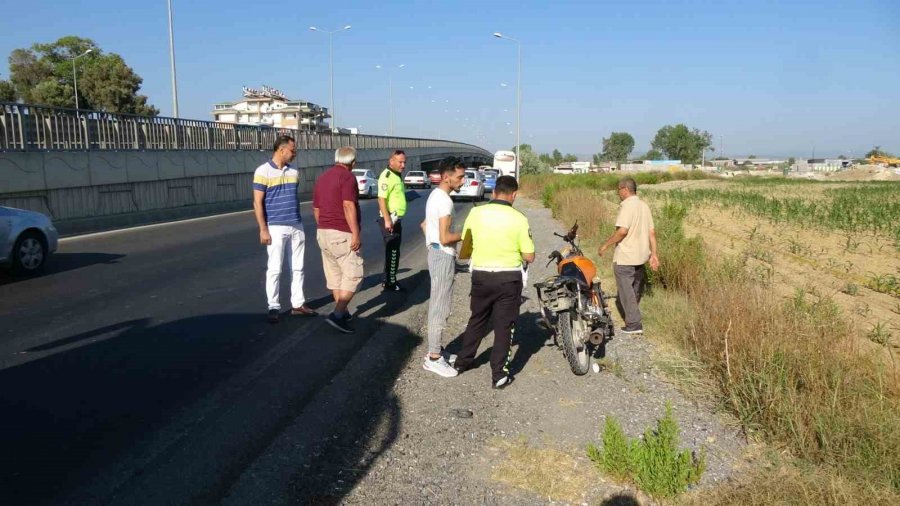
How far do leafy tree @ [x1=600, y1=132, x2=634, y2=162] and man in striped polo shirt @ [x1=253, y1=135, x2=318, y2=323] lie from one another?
184 metres

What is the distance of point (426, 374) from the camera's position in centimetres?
612

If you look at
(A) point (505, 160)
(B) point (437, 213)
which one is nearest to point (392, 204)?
(B) point (437, 213)

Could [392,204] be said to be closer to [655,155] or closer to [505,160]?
[505,160]

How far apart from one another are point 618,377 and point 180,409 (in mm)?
3550

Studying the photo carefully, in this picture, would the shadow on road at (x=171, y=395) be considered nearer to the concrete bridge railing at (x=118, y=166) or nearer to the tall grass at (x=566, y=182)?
the concrete bridge railing at (x=118, y=166)

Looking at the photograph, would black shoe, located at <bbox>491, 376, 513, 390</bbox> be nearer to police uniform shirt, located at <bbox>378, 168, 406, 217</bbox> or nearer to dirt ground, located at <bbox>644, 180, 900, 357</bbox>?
dirt ground, located at <bbox>644, 180, 900, 357</bbox>

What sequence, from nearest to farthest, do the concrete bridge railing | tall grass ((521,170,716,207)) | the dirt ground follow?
the dirt ground, the concrete bridge railing, tall grass ((521,170,716,207))

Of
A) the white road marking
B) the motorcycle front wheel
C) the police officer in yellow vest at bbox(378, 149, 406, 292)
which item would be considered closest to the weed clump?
the motorcycle front wheel

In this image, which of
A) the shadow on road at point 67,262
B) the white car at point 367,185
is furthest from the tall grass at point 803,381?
the white car at point 367,185

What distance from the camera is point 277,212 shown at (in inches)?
297

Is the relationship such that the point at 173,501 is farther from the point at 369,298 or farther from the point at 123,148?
the point at 123,148

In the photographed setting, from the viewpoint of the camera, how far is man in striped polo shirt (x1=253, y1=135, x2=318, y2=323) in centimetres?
745

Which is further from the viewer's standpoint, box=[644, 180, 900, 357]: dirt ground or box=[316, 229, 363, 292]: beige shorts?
box=[644, 180, 900, 357]: dirt ground

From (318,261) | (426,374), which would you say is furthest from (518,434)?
(318,261)
